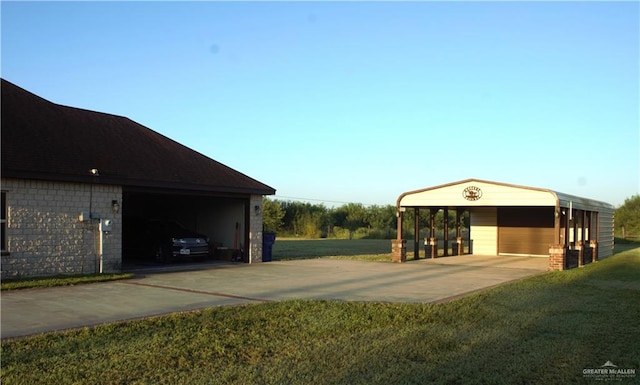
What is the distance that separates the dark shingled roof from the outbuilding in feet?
23.1

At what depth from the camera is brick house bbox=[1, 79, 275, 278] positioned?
14.4 m

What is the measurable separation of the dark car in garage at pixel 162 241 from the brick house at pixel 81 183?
1.79m

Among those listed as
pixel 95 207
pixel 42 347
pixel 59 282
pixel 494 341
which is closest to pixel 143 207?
pixel 95 207

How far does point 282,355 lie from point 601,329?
5.02 metres

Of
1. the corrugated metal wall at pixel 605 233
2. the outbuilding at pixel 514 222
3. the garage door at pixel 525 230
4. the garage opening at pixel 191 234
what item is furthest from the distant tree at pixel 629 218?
the garage opening at pixel 191 234

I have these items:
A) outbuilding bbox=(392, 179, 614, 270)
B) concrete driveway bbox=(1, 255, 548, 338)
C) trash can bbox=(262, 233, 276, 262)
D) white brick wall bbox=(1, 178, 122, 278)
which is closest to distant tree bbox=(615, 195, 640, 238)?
outbuilding bbox=(392, 179, 614, 270)

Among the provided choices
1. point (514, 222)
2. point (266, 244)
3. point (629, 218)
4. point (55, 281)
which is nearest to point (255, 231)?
Answer: point (266, 244)

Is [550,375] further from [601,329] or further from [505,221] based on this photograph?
[505,221]

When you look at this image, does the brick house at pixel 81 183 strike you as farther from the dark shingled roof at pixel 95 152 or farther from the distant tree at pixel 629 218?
the distant tree at pixel 629 218

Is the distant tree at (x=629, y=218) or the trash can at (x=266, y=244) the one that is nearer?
the trash can at (x=266, y=244)

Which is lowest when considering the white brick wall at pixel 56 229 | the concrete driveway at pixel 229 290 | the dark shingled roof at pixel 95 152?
the concrete driveway at pixel 229 290

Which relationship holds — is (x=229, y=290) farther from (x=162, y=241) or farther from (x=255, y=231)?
(x=162, y=241)

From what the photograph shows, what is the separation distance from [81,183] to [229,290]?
5.84 m

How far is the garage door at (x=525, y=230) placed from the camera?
2758 cm
